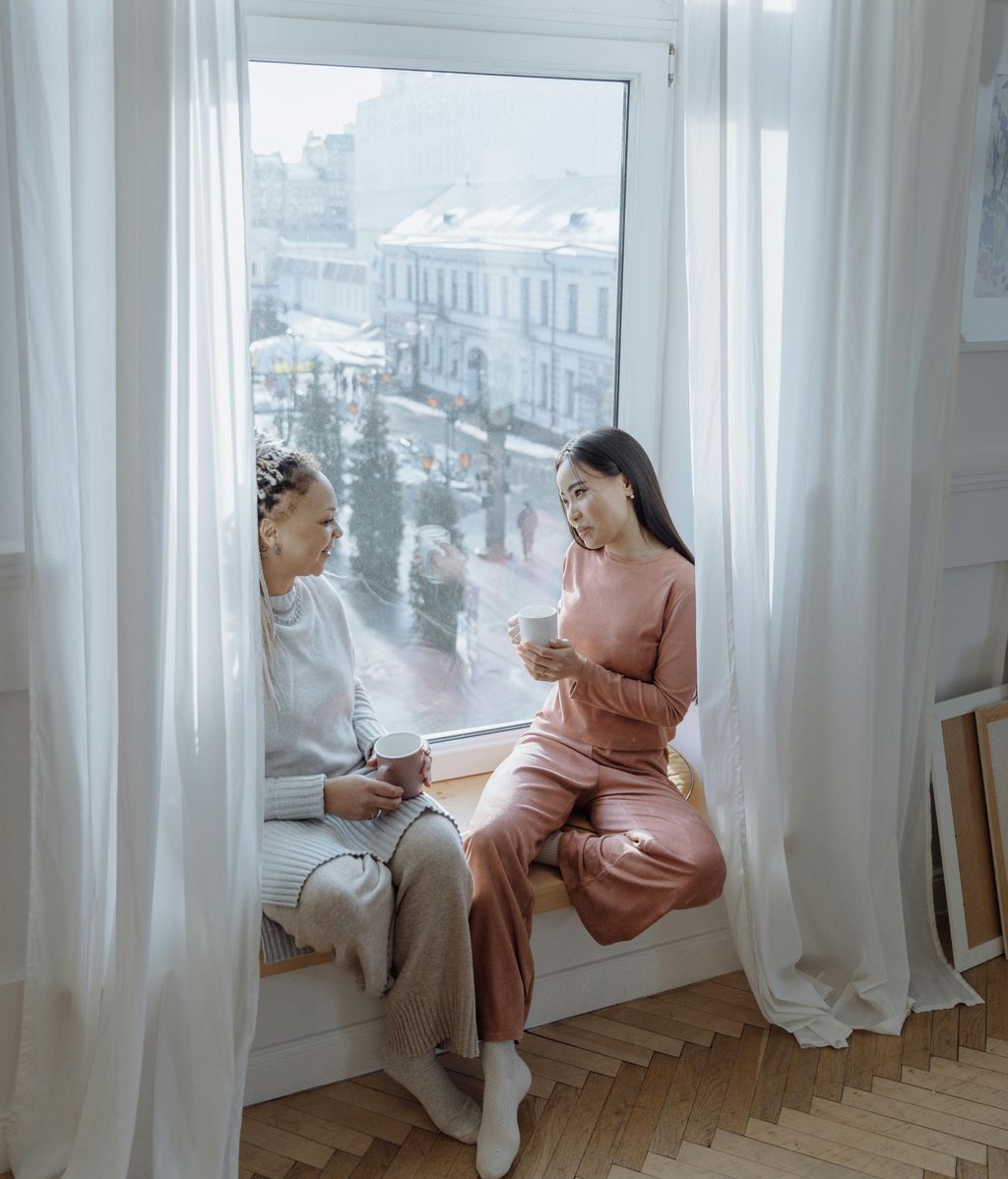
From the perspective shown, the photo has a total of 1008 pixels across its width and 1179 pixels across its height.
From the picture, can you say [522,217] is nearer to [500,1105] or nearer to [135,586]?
[135,586]

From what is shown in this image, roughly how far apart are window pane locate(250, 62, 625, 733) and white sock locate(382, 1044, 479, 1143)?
68 centimetres

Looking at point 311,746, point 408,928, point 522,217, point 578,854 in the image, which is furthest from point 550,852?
point 522,217

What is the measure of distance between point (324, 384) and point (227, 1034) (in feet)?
3.62

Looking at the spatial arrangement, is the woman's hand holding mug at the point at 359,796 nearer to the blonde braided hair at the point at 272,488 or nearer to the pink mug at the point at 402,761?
the pink mug at the point at 402,761

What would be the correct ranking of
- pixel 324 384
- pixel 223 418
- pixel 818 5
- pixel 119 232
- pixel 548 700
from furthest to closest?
pixel 548 700, pixel 324 384, pixel 818 5, pixel 223 418, pixel 119 232

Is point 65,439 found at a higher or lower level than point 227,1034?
higher

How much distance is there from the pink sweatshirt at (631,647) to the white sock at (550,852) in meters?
0.21

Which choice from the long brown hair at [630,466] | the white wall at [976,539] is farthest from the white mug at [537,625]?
the white wall at [976,539]

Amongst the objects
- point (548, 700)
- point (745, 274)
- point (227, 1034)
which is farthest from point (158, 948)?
point (745, 274)

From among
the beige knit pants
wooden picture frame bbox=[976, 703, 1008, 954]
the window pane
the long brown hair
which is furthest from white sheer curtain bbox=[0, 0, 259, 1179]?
wooden picture frame bbox=[976, 703, 1008, 954]

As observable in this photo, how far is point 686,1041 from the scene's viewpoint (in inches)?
84.4

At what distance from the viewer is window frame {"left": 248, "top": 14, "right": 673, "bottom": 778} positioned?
193cm

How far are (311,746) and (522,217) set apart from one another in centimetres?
107

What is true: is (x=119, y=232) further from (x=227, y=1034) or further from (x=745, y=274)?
(x=227, y=1034)
